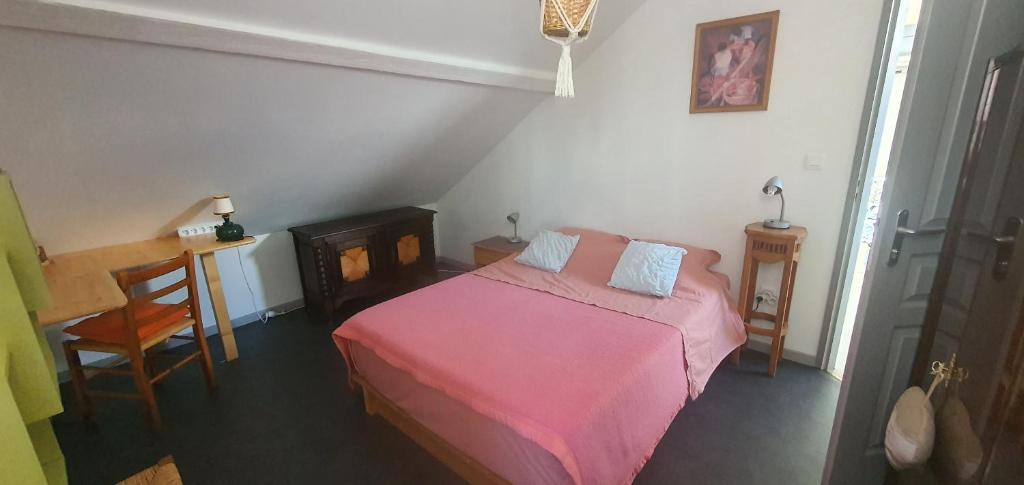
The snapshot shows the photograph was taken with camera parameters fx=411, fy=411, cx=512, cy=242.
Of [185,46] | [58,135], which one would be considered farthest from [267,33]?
[58,135]

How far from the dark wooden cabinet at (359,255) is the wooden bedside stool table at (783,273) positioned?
2.60 meters

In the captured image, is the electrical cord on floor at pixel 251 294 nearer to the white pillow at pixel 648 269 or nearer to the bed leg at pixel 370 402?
the bed leg at pixel 370 402

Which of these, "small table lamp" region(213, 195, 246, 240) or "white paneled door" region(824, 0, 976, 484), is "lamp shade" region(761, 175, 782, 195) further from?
"small table lamp" region(213, 195, 246, 240)

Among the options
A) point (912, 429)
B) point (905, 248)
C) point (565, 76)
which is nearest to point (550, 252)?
→ point (565, 76)

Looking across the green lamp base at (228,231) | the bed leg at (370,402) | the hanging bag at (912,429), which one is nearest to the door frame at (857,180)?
the hanging bag at (912,429)

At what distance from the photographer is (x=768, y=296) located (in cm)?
252

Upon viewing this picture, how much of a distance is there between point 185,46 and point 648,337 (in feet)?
7.31

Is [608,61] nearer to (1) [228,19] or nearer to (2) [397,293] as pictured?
(1) [228,19]

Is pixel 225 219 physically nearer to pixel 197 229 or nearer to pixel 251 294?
pixel 197 229

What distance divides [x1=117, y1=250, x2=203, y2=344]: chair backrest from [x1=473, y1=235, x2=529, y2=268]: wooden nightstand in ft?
6.52

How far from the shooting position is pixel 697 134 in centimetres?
261

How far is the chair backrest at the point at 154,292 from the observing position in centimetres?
185

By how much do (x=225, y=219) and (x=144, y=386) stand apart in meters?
1.03

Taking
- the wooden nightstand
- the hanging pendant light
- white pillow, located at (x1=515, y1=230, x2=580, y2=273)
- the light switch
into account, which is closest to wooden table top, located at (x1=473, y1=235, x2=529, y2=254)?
the wooden nightstand
